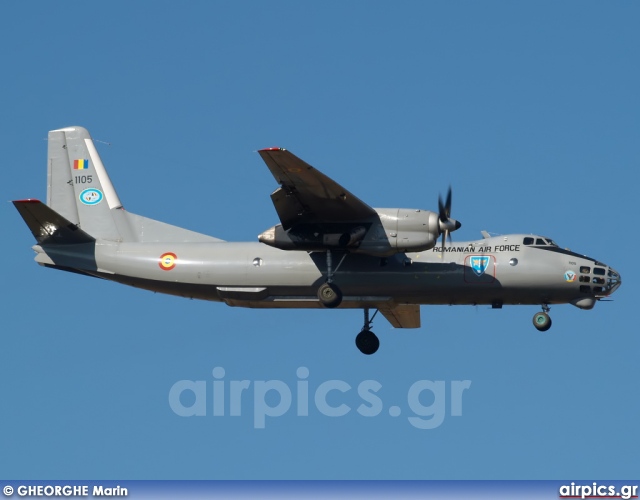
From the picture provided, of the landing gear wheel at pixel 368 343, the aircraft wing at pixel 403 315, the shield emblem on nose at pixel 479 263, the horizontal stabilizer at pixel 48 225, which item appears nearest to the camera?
the shield emblem on nose at pixel 479 263

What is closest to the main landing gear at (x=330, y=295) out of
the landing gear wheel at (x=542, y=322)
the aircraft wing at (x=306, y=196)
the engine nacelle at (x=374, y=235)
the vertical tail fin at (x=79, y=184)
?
the engine nacelle at (x=374, y=235)

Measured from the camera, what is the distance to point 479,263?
3344 centimetres

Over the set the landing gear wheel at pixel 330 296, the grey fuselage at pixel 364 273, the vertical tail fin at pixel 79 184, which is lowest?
the landing gear wheel at pixel 330 296

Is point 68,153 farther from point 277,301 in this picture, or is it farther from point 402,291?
point 402,291

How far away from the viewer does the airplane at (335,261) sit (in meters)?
32.5

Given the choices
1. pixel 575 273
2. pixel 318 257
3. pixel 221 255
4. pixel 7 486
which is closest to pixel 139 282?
pixel 221 255

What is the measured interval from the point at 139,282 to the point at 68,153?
514cm

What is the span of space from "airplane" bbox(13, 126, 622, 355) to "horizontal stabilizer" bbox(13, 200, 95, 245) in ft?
0.09

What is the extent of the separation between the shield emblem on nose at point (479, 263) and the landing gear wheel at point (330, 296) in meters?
3.43

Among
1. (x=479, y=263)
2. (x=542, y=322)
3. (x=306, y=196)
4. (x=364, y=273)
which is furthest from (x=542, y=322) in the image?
(x=306, y=196)

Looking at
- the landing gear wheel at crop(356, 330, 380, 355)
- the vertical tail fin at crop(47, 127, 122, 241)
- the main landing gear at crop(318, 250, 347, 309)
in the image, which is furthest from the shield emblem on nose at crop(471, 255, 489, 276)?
the vertical tail fin at crop(47, 127, 122, 241)

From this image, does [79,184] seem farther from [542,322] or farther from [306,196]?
[542,322]

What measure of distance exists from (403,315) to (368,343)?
5.24 ft

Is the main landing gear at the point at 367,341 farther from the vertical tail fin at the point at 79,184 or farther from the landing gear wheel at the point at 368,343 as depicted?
the vertical tail fin at the point at 79,184
